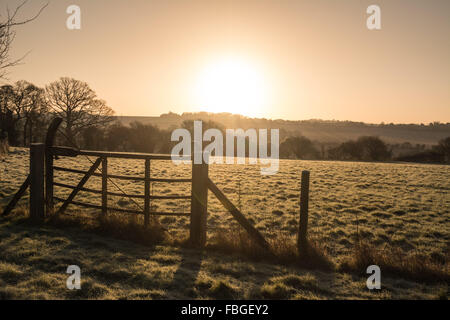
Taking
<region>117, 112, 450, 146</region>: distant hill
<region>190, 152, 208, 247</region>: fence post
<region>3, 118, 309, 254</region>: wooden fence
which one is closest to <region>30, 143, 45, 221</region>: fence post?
<region>3, 118, 309, 254</region>: wooden fence

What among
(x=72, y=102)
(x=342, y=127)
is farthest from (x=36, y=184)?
(x=342, y=127)

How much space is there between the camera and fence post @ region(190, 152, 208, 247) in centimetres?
658

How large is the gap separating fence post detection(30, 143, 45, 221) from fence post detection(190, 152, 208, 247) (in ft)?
13.7

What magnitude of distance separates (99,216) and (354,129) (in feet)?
442

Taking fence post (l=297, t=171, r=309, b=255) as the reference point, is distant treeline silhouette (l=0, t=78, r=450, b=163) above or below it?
above

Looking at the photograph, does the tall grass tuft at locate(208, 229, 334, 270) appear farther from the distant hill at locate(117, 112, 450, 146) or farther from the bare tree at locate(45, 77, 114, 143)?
the distant hill at locate(117, 112, 450, 146)

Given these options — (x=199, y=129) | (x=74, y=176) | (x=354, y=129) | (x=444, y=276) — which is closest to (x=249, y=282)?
(x=444, y=276)

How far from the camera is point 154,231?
691 centimetres

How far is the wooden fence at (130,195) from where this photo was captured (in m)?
6.33

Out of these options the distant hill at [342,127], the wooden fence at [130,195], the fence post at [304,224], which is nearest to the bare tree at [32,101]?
the wooden fence at [130,195]

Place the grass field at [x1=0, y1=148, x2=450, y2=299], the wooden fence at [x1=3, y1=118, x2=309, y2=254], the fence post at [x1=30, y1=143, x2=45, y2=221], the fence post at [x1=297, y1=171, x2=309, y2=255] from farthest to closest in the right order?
the fence post at [x1=30, y1=143, x2=45, y2=221] < the wooden fence at [x1=3, y1=118, x2=309, y2=254] < the fence post at [x1=297, y1=171, x2=309, y2=255] < the grass field at [x1=0, y1=148, x2=450, y2=299]

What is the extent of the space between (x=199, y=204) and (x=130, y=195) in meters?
1.81

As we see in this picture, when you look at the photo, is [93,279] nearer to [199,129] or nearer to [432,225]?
[432,225]

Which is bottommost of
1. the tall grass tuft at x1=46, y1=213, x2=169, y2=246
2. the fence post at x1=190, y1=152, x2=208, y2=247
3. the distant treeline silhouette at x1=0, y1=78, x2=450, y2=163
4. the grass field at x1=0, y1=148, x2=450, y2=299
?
the grass field at x1=0, y1=148, x2=450, y2=299
